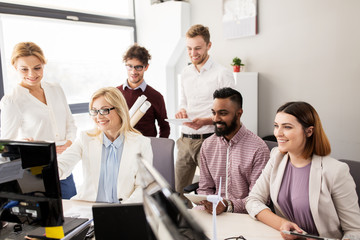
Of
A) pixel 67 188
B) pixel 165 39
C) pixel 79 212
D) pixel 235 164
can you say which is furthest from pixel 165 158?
pixel 165 39

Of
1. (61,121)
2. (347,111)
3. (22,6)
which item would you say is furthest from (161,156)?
(22,6)

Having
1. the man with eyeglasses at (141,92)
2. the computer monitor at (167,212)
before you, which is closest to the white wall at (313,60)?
the man with eyeglasses at (141,92)

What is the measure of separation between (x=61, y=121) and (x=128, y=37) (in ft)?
8.97

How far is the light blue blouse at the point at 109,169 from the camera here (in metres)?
1.82

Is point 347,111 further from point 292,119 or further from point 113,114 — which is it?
point 113,114

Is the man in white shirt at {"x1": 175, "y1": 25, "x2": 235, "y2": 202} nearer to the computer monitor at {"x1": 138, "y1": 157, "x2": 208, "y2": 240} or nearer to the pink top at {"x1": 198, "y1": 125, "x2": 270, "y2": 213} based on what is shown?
the pink top at {"x1": 198, "y1": 125, "x2": 270, "y2": 213}

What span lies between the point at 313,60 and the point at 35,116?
105 inches

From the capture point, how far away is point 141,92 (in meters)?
2.81

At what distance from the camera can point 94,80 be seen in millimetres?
4473

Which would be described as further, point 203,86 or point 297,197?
point 203,86

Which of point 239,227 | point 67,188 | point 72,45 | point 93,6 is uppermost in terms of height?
point 93,6

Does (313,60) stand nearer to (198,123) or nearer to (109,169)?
(198,123)

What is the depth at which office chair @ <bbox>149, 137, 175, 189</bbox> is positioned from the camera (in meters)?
2.08

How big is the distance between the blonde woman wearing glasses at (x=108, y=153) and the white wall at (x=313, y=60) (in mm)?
2073
